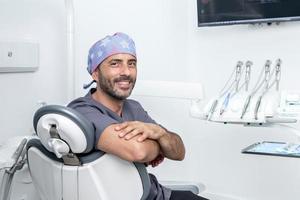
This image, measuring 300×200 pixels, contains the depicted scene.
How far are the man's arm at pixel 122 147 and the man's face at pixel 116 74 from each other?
36 cm

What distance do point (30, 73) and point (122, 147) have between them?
84 centimetres

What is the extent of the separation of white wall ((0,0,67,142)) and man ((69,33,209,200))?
0.37 m

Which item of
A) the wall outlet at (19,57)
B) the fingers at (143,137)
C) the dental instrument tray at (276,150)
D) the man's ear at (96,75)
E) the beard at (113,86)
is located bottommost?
the dental instrument tray at (276,150)

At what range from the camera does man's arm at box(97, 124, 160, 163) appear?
1312 mm

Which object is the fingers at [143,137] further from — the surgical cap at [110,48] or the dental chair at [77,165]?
the surgical cap at [110,48]

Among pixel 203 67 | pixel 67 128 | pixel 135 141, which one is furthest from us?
pixel 203 67

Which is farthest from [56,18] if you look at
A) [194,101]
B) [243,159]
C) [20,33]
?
[243,159]

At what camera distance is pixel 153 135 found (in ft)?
4.70

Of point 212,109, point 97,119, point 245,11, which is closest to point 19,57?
point 97,119

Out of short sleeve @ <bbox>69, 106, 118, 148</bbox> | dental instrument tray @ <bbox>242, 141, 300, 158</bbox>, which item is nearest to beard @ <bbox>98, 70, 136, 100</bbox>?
Answer: short sleeve @ <bbox>69, 106, 118, 148</bbox>

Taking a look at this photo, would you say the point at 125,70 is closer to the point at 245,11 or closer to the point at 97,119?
the point at 97,119

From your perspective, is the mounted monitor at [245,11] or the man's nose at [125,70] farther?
the mounted monitor at [245,11]

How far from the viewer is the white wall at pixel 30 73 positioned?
71.3 inches

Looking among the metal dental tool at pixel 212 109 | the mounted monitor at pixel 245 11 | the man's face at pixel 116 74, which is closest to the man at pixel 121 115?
the man's face at pixel 116 74
